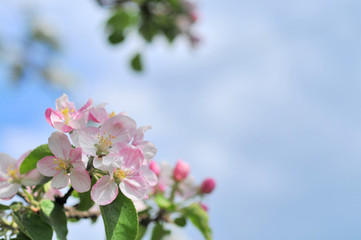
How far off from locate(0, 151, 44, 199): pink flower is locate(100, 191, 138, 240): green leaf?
235 mm

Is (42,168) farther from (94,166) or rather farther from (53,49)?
(53,49)

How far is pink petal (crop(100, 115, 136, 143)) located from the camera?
1.08 meters

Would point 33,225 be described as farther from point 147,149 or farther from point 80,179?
point 147,149

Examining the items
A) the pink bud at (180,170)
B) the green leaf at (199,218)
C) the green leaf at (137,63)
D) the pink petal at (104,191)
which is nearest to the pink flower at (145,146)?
the pink petal at (104,191)

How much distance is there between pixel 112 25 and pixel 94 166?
2.78 metres

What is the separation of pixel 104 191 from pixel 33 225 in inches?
8.7

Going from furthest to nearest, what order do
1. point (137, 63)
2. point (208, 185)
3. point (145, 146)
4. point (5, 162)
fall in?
point (137, 63) < point (208, 185) < point (5, 162) < point (145, 146)

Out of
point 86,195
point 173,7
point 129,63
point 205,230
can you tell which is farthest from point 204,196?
point 129,63

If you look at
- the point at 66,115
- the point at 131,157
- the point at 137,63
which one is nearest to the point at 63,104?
the point at 66,115

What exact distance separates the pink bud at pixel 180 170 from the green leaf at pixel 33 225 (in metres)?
0.96

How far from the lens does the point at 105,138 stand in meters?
1.08

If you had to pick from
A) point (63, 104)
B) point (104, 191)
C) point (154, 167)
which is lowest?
point (104, 191)

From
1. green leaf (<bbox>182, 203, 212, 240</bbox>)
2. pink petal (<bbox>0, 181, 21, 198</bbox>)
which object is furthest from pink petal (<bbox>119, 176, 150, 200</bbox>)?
green leaf (<bbox>182, 203, 212, 240</bbox>)

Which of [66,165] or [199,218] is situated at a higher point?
[199,218]
